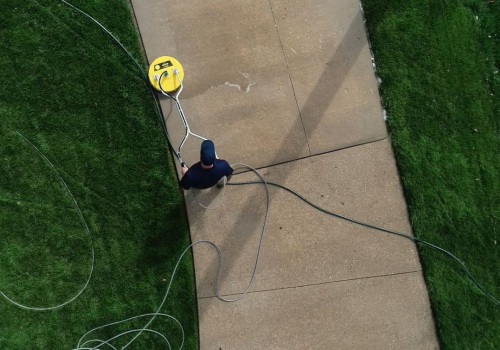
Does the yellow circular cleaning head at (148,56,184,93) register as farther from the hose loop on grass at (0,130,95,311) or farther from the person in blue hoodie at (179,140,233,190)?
the hose loop on grass at (0,130,95,311)

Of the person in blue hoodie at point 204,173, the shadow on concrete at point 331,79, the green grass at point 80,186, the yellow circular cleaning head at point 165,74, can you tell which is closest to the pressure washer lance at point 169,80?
the yellow circular cleaning head at point 165,74

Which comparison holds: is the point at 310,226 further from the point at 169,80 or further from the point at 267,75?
the point at 169,80

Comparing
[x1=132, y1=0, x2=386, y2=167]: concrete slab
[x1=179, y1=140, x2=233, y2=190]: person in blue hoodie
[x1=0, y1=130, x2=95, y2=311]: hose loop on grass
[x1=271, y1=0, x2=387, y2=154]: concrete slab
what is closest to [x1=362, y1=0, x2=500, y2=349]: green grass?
[x1=271, y1=0, x2=387, y2=154]: concrete slab

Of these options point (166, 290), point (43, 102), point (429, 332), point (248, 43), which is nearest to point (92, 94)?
point (43, 102)

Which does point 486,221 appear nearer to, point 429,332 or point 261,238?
point 429,332

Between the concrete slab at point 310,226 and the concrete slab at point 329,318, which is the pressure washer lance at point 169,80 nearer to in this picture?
the concrete slab at point 310,226
